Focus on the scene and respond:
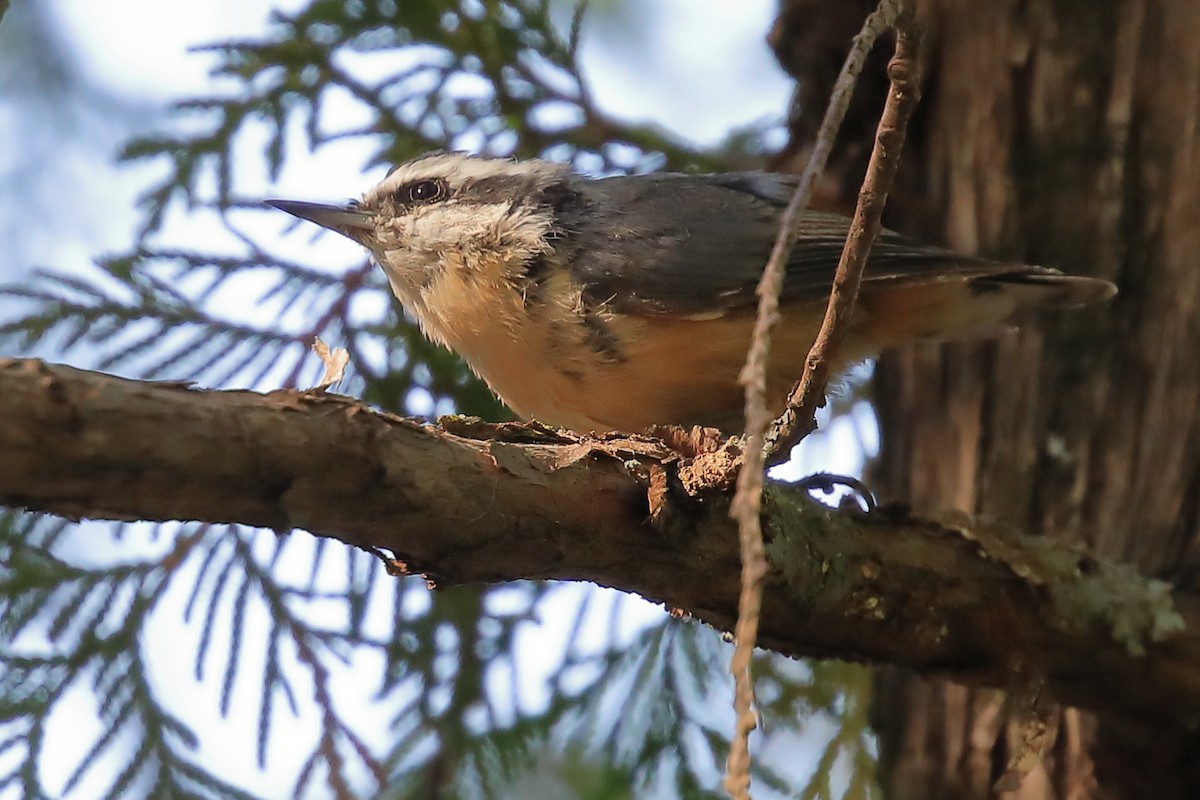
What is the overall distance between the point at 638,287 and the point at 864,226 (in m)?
1.06

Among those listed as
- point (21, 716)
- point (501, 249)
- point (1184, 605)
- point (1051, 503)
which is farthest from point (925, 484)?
point (21, 716)

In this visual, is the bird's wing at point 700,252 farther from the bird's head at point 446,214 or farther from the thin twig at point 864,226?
the thin twig at point 864,226

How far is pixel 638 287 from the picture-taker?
330 cm

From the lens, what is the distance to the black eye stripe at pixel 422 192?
3.91 meters

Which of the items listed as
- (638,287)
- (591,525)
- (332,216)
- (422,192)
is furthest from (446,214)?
(591,525)

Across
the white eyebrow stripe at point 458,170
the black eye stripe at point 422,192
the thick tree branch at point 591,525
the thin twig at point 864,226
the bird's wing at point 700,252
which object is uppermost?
the white eyebrow stripe at point 458,170

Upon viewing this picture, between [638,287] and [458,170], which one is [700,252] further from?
[458,170]

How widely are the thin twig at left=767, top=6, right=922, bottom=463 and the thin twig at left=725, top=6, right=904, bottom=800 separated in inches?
5.2

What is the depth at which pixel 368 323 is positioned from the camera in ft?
13.4

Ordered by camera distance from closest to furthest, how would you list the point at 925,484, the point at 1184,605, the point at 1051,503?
the point at 1184,605 → the point at 1051,503 → the point at 925,484

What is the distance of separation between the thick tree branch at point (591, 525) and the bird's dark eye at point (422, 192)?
1.59 m

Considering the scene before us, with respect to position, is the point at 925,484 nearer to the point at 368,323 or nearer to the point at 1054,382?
the point at 1054,382

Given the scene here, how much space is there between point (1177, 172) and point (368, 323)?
2.48 metres

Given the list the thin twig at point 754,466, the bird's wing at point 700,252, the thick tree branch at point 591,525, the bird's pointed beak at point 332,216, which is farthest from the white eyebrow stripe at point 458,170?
the thin twig at point 754,466
